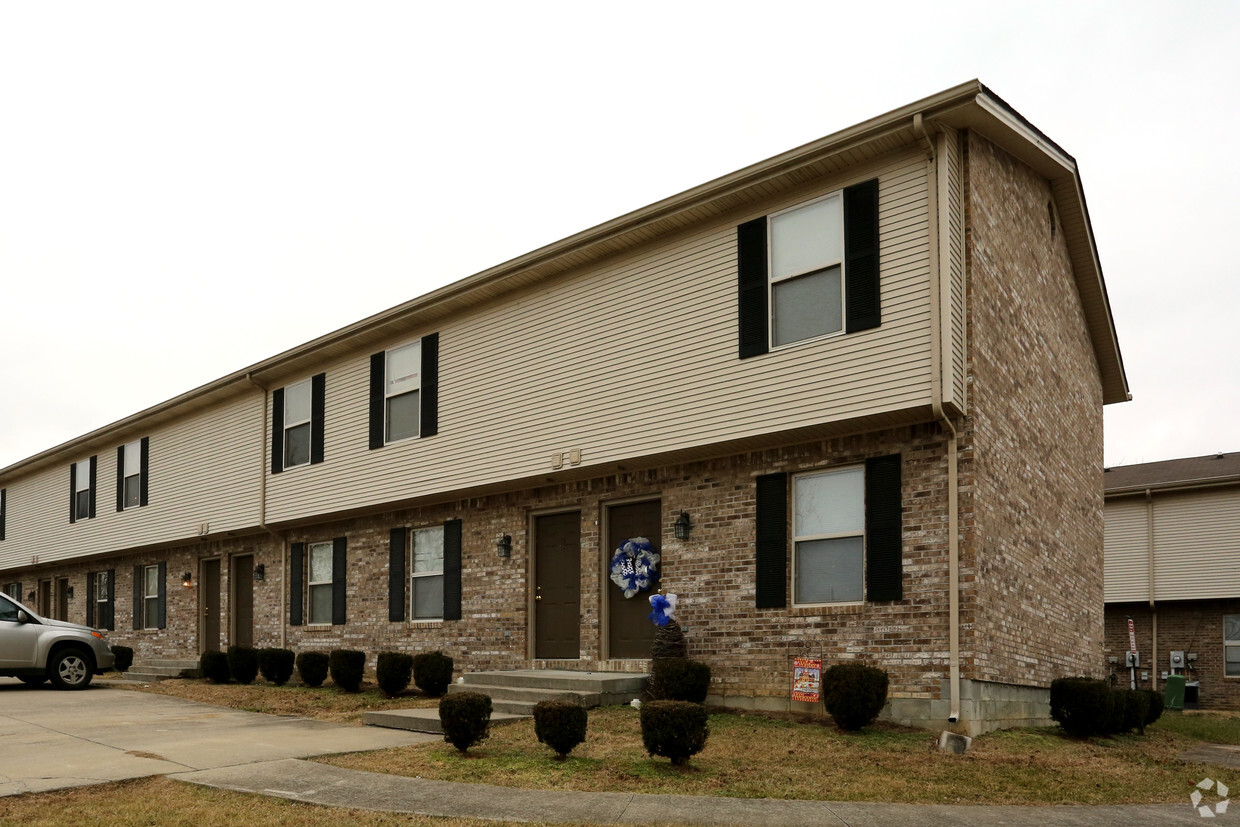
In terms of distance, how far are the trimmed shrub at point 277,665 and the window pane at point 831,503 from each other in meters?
9.40

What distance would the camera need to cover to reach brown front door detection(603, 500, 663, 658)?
14570 mm

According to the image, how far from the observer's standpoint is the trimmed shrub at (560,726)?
30.7 ft

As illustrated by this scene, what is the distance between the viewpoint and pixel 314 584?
20516 mm

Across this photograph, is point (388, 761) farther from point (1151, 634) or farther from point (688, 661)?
point (1151, 634)

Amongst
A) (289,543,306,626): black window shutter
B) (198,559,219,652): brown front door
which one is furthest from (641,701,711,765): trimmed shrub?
(198,559,219,652): brown front door

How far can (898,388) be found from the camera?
37.8 feet

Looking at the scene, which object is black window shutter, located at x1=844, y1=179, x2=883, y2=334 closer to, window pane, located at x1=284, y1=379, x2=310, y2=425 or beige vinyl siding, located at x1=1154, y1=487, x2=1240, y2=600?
window pane, located at x1=284, y1=379, x2=310, y2=425

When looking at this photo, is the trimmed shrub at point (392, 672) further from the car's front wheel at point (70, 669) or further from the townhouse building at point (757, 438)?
the car's front wheel at point (70, 669)

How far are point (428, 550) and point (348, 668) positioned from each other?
248 centimetres

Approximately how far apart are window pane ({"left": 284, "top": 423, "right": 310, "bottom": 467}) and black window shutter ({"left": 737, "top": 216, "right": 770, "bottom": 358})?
401 inches

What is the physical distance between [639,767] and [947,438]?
4.82 meters

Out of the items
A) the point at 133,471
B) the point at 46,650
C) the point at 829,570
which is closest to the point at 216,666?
the point at 46,650

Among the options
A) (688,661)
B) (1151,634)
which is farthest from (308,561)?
(1151,634)
